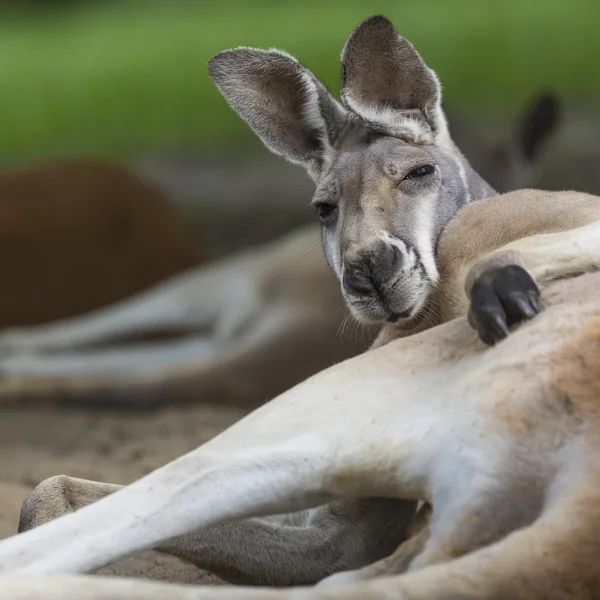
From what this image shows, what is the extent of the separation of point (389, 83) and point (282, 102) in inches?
11.8

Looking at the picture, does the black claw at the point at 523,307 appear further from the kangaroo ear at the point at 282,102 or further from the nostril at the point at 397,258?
the kangaroo ear at the point at 282,102

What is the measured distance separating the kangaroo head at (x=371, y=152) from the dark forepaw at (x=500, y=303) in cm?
46

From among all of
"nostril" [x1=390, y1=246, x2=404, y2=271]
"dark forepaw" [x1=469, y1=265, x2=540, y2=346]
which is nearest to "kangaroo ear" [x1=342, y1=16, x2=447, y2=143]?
"nostril" [x1=390, y1=246, x2=404, y2=271]

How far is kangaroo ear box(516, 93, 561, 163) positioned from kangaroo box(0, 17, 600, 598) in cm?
372

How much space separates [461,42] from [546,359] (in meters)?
5.10

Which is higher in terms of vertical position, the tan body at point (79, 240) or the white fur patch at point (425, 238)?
the white fur patch at point (425, 238)

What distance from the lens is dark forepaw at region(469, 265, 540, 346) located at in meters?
2.19

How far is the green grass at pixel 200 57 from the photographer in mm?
6848

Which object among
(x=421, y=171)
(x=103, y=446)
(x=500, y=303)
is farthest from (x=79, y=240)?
(x=500, y=303)

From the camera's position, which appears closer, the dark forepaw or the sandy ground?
the dark forepaw

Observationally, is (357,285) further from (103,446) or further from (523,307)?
(103,446)

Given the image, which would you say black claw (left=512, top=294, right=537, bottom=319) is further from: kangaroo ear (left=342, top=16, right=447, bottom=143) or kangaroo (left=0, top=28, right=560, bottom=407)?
kangaroo (left=0, top=28, right=560, bottom=407)

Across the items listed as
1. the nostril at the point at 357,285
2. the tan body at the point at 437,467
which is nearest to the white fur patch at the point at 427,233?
the nostril at the point at 357,285

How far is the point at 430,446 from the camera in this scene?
81.2 inches
